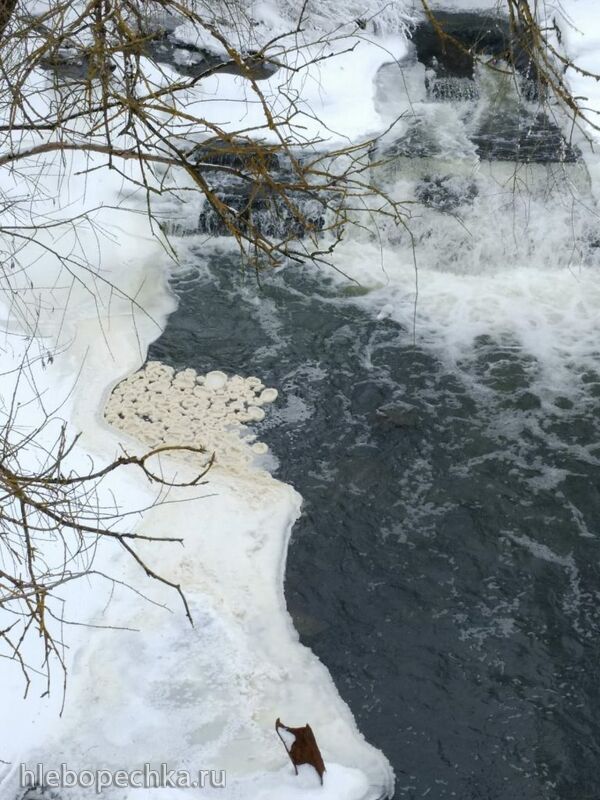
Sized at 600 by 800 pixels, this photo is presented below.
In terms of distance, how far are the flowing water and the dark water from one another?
12 millimetres

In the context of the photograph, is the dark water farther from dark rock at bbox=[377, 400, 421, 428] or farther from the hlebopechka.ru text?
the hlebopechka.ru text

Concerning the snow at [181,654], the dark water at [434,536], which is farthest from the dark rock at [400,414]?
the snow at [181,654]

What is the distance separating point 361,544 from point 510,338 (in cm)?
248

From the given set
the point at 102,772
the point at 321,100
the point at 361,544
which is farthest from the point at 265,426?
the point at 321,100

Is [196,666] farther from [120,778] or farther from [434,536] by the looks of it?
[434,536]

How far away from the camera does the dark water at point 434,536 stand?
4.21 m

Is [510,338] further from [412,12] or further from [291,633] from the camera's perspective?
[412,12]

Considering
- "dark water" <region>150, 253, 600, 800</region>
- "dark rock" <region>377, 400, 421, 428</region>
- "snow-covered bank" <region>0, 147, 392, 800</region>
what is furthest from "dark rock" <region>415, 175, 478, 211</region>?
"snow-covered bank" <region>0, 147, 392, 800</region>

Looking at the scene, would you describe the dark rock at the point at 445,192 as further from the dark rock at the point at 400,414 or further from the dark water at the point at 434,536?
the dark rock at the point at 400,414

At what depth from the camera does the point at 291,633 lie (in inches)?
184

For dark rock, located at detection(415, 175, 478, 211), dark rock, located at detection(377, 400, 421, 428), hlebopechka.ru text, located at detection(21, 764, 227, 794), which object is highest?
dark rock, located at detection(415, 175, 478, 211)

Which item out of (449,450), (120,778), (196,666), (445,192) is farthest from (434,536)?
(445,192)

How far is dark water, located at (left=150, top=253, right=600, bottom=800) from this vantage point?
13.8ft

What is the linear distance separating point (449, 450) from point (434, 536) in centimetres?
81
